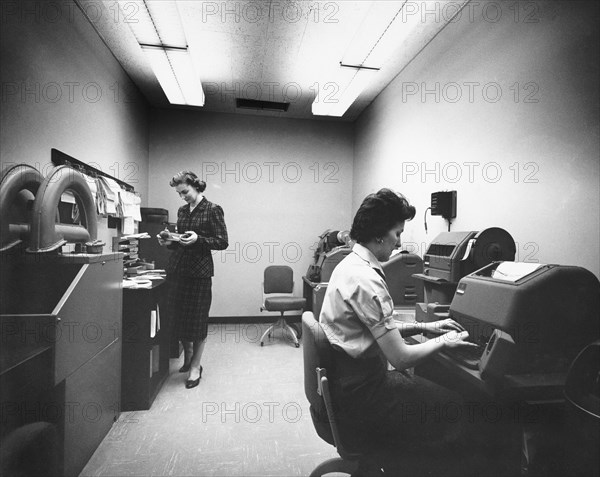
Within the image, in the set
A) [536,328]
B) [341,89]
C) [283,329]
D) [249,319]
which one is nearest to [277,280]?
[283,329]

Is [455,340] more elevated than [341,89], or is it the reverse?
[341,89]

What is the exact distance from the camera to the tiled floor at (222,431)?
190cm

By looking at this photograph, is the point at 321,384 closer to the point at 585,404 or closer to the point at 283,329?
the point at 585,404

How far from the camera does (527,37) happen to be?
6.94 ft

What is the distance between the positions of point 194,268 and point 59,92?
5.06 feet

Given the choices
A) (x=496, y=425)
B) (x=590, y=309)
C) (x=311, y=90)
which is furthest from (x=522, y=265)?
(x=311, y=90)

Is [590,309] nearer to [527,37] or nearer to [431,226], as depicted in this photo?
[527,37]

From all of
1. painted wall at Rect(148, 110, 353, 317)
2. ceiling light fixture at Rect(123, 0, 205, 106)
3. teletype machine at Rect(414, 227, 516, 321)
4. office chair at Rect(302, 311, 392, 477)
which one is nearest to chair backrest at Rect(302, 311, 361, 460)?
office chair at Rect(302, 311, 392, 477)

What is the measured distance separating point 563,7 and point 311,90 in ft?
8.74

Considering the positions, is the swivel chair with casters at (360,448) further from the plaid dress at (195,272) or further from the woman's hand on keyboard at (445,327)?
the plaid dress at (195,272)

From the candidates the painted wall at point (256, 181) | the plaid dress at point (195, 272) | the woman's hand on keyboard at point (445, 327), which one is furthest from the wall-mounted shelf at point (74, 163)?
the woman's hand on keyboard at point (445, 327)

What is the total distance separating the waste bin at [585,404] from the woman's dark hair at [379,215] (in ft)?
2.54

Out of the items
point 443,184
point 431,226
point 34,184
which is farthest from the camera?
point 431,226

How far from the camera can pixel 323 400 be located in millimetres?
1329
